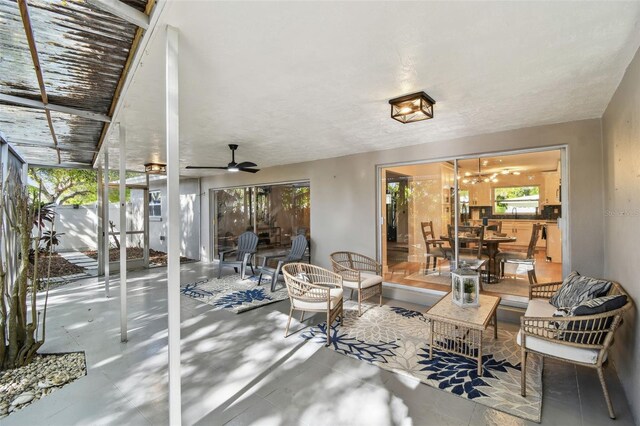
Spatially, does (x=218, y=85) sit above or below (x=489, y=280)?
above

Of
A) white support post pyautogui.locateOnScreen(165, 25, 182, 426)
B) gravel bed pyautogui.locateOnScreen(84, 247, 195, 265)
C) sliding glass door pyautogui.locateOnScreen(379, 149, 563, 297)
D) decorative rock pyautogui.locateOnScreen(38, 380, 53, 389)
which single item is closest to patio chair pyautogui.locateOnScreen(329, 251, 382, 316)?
sliding glass door pyautogui.locateOnScreen(379, 149, 563, 297)

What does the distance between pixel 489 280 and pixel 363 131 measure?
3.26 metres

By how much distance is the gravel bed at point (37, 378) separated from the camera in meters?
2.21

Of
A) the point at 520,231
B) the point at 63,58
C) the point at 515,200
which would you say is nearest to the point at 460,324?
the point at 520,231

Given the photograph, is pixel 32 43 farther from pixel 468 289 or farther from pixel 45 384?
pixel 468 289

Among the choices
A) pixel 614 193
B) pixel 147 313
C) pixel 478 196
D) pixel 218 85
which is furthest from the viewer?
pixel 478 196

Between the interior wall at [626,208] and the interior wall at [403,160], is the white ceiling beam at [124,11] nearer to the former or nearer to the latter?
the interior wall at [403,160]

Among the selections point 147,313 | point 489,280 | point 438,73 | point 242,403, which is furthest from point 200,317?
point 489,280

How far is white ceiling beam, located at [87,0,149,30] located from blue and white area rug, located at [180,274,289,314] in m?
3.49

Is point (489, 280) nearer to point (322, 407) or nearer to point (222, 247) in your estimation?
point (322, 407)

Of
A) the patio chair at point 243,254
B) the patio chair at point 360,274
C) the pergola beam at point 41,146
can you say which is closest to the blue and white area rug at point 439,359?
the patio chair at point 360,274

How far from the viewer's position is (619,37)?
1696 mm

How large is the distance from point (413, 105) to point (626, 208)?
1836 millimetres

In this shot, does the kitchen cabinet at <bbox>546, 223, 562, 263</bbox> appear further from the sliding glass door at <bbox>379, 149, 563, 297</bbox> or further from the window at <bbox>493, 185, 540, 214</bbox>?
the window at <bbox>493, 185, 540, 214</bbox>
